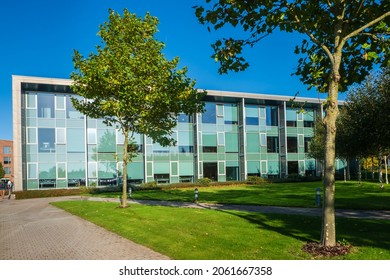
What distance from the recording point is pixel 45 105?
36.1 m

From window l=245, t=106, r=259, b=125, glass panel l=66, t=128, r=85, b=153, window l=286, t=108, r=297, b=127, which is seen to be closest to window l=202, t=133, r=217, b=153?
window l=245, t=106, r=259, b=125

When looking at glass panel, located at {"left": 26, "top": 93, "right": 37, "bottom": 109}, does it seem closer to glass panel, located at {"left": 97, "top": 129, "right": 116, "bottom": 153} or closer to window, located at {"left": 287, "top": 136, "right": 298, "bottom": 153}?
glass panel, located at {"left": 97, "top": 129, "right": 116, "bottom": 153}

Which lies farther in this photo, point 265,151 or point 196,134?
point 265,151

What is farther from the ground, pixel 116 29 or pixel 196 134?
pixel 116 29

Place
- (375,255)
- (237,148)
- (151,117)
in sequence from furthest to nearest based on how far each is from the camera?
(237,148), (151,117), (375,255)

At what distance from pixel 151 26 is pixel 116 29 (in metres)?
1.95

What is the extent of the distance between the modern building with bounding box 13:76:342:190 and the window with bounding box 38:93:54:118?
0.04 meters

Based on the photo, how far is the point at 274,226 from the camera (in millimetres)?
12047

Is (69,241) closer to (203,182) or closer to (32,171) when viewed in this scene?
(32,171)

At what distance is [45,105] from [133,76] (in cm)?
2304

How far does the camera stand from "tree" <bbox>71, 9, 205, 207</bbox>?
17016mm

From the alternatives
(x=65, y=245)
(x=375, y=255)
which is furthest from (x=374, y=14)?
(x=65, y=245)

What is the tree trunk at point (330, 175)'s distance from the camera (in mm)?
8516
